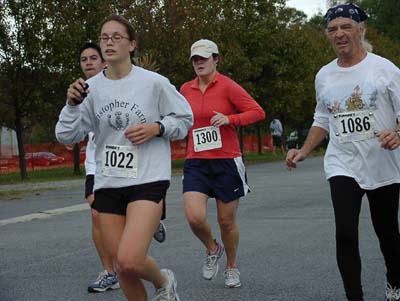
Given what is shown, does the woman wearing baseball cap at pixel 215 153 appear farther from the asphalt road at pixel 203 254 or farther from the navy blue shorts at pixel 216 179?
the asphalt road at pixel 203 254

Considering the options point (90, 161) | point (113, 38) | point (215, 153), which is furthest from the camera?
point (90, 161)

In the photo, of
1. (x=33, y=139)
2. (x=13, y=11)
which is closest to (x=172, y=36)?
(x=13, y=11)

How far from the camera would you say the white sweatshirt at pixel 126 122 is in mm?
5102

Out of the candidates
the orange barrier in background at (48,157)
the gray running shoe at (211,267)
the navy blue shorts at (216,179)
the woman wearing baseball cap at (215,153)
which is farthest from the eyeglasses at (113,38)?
the orange barrier in background at (48,157)

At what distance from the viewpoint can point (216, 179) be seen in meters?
7.02

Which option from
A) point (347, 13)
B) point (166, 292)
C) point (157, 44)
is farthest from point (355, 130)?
point (157, 44)

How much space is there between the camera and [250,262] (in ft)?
26.4

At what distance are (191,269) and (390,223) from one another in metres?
2.66

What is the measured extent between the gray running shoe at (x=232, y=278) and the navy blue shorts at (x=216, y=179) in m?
0.61

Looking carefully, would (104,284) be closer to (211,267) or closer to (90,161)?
(211,267)

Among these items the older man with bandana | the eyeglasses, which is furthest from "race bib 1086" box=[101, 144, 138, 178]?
the older man with bandana

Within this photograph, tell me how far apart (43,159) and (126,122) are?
41.5 meters

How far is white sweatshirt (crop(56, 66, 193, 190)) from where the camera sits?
5102mm

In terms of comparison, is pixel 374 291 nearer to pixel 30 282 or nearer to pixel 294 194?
pixel 30 282
